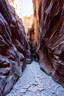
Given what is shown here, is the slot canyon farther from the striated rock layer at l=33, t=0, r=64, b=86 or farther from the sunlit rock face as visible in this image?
the sunlit rock face

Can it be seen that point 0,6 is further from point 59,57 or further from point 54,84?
point 54,84

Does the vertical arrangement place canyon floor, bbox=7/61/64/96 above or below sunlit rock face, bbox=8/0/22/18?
below

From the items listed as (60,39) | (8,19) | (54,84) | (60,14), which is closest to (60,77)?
(54,84)

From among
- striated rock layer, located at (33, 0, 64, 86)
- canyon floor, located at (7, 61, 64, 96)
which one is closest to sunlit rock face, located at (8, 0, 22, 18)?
striated rock layer, located at (33, 0, 64, 86)

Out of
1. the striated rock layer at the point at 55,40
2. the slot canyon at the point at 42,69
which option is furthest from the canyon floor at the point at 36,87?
the striated rock layer at the point at 55,40

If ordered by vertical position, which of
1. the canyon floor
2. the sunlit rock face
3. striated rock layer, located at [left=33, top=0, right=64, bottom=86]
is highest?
the sunlit rock face

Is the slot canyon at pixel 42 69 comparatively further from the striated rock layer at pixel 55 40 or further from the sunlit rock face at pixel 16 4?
the sunlit rock face at pixel 16 4

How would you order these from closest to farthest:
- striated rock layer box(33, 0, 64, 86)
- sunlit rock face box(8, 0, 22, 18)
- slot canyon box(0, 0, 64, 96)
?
1. slot canyon box(0, 0, 64, 96)
2. striated rock layer box(33, 0, 64, 86)
3. sunlit rock face box(8, 0, 22, 18)

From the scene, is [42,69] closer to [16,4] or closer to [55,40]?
[55,40]

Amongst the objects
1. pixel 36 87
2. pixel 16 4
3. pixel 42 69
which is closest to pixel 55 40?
pixel 36 87

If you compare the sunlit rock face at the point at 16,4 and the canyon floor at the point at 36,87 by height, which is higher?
the sunlit rock face at the point at 16,4

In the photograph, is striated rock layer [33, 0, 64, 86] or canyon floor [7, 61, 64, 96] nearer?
canyon floor [7, 61, 64, 96]

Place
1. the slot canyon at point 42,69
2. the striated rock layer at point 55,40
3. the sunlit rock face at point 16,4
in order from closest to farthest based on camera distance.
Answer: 1. the slot canyon at point 42,69
2. the striated rock layer at point 55,40
3. the sunlit rock face at point 16,4

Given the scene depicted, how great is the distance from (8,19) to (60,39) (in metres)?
4.28
